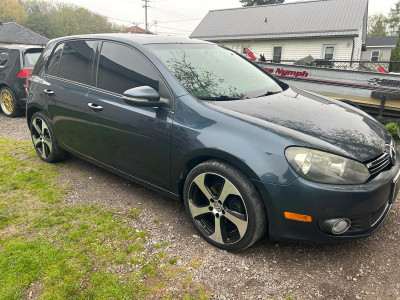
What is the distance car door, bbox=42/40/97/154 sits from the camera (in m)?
3.34

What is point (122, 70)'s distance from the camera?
9.86ft

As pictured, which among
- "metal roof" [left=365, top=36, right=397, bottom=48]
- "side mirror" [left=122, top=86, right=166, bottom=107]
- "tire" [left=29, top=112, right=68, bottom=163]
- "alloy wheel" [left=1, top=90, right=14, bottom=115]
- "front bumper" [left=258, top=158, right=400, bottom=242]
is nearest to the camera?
"front bumper" [left=258, top=158, right=400, bottom=242]

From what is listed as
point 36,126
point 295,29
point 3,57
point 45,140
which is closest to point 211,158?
point 45,140

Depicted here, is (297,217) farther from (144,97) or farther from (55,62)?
(55,62)

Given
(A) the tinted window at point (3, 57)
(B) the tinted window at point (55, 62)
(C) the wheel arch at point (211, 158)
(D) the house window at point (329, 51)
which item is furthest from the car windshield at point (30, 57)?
(D) the house window at point (329, 51)

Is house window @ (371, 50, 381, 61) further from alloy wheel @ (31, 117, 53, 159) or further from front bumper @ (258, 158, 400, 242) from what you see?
front bumper @ (258, 158, 400, 242)

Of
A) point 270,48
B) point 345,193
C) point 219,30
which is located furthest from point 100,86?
point 219,30

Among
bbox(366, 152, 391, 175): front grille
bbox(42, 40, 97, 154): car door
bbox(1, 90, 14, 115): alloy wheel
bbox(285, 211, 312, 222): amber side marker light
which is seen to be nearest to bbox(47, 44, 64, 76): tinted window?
bbox(42, 40, 97, 154): car door

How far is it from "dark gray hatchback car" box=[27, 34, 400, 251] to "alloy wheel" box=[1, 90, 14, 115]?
437cm

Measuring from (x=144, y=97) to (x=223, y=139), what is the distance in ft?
2.47

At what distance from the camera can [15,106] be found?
712 cm

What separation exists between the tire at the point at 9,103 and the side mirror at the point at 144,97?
19.1ft

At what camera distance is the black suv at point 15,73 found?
7.01 m

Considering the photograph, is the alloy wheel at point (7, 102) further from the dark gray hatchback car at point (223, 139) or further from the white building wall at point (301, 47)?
the white building wall at point (301, 47)
